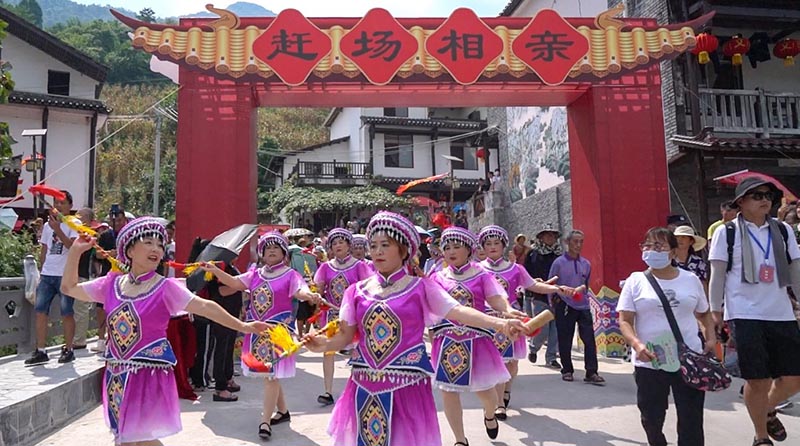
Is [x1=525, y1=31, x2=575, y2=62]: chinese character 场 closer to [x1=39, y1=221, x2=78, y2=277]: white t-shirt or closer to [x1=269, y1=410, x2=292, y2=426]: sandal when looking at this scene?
[x1=269, y1=410, x2=292, y2=426]: sandal

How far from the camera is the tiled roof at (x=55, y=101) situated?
1973 centimetres

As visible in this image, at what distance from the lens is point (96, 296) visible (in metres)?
3.84

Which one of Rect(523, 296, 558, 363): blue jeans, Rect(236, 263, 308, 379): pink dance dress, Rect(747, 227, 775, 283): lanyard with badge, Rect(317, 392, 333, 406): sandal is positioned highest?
Rect(747, 227, 775, 283): lanyard with badge

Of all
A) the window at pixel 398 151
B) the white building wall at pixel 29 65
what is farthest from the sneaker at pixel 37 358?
the window at pixel 398 151

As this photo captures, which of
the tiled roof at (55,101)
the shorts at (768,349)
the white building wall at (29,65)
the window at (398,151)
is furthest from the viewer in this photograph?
the window at (398,151)

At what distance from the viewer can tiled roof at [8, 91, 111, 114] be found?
19.7 m

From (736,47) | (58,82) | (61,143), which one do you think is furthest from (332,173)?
(736,47)

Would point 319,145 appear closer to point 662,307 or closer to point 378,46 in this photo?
point 378,46

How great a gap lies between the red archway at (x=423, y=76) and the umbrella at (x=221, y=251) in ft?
7.53

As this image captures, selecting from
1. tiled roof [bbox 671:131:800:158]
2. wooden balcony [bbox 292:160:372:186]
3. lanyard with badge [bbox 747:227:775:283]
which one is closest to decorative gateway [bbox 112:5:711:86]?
tiled roof [bbox 671:131:800:158]

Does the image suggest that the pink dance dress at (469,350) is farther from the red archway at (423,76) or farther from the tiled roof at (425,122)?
the tiled roof at (425,122)

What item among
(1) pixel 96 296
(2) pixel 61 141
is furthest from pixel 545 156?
(2) pixel 61 141

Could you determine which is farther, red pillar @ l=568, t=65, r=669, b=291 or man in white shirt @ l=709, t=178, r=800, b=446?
red pillar @ l=568, t=65, r=669, b=291

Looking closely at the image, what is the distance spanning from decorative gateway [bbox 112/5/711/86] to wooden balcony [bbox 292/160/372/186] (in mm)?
19426
